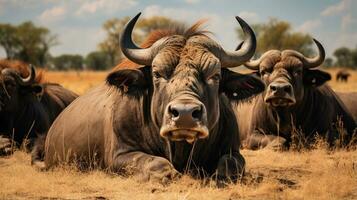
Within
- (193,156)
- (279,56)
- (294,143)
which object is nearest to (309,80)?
(279,56)

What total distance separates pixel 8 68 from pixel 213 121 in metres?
7.79

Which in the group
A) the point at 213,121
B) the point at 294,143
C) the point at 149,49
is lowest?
the point at 294,143

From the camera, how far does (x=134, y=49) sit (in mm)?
7199

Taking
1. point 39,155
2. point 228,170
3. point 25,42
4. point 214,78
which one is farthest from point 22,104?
point 25,42

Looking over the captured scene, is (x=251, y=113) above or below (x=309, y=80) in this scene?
below

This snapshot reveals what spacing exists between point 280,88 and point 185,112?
516 cm

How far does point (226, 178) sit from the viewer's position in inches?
254

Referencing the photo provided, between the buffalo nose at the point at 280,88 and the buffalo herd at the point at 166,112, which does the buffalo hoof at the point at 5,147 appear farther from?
the buffalo nose at the point at 280,88

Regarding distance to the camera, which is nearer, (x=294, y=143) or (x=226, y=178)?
(x=226, y=178)

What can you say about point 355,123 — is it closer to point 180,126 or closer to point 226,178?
point 226,178

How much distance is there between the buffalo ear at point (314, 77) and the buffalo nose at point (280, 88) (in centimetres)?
121

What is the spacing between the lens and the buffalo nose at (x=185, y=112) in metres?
5.55

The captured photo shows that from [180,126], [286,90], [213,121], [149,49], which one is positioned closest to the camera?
[180,126]

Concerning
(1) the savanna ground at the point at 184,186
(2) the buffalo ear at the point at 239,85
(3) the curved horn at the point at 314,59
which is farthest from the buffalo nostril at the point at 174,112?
(3) the curved horn at the point at 314,59
